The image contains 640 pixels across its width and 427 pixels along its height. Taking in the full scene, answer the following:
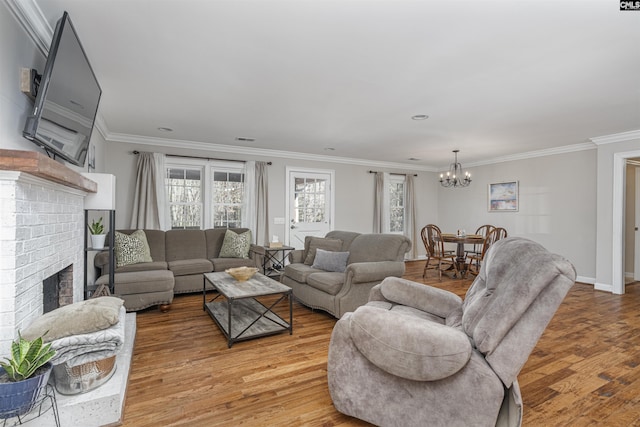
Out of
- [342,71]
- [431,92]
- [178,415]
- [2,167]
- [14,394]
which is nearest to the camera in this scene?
[14,394]

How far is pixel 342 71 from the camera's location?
2.73m

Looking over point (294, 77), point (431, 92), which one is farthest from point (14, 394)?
point (431, 92)

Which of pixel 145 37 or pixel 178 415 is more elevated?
pixel 145 37

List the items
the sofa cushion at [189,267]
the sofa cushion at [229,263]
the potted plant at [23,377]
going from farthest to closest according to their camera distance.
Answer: the sofa cushion at [229,263], the sofa cushion at [189,267], the potted plant at [23,377]

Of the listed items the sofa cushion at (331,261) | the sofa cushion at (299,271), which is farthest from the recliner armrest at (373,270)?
the sofa cushion at (299,271)

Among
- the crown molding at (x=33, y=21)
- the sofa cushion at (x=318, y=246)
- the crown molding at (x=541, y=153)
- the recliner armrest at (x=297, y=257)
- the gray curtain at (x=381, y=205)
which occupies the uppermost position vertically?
the crown molding at (x=33, y=21)

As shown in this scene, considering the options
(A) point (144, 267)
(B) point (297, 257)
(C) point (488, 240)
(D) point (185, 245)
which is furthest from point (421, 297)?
(C) point (488, 240)

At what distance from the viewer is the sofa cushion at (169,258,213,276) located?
Answer: 4.39 meters

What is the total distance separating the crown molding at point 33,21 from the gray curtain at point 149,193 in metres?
3.05

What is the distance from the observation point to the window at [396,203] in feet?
25.4

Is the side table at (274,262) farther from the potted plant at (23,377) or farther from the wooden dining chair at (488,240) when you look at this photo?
the potted plant at (23,377)

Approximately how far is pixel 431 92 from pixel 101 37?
9.14ft

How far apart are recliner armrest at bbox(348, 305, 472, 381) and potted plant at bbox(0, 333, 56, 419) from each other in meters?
1.40

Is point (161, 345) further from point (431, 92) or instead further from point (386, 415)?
point (431, 92)
